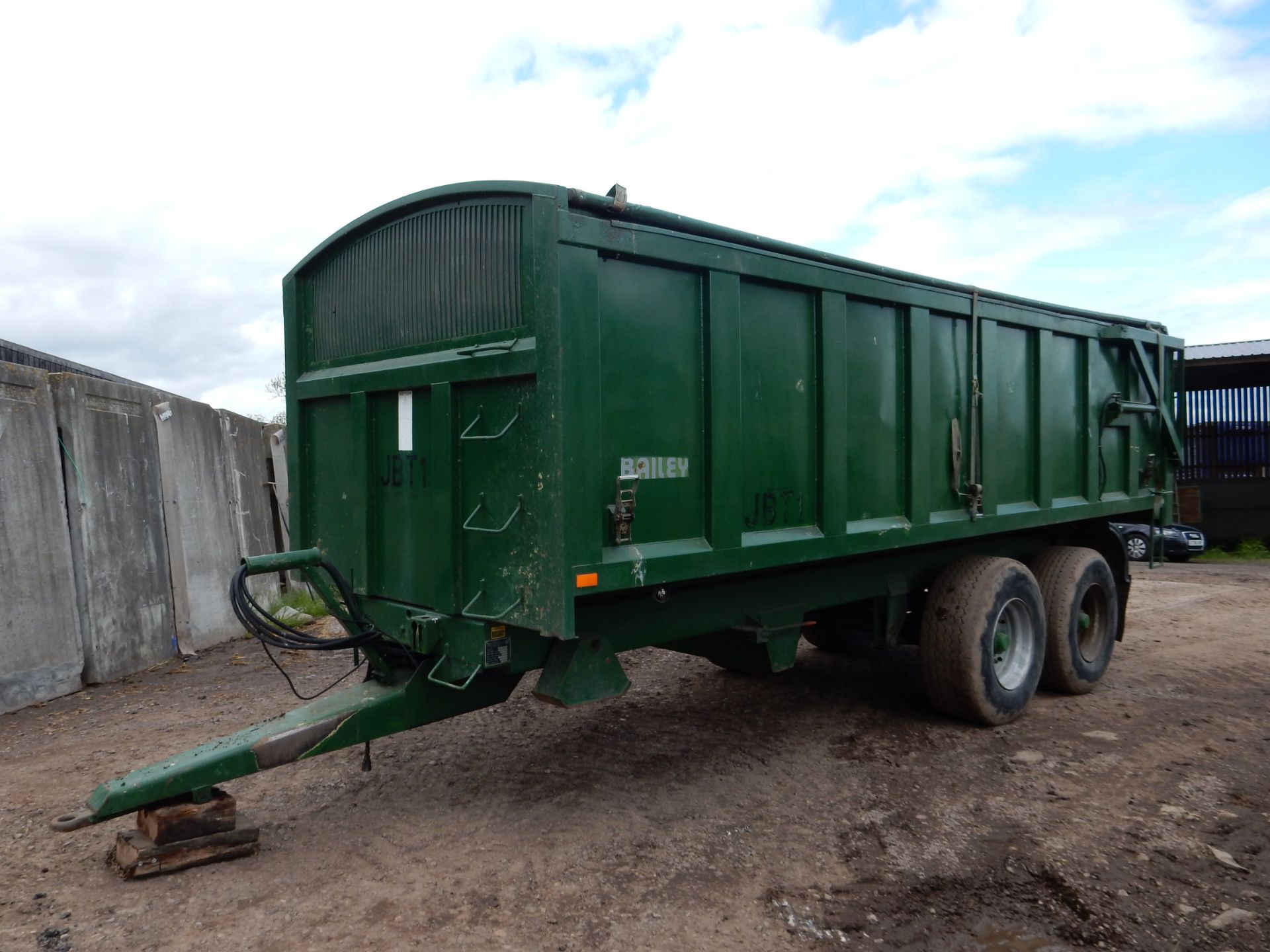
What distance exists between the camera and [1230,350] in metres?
15.6

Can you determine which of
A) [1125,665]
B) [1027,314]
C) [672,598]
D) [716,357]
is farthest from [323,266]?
[1125,665]

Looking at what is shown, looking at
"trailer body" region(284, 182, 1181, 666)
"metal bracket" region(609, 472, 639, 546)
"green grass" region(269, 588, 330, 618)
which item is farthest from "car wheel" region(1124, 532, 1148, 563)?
"metal bracket" region(609, 472, 639, 546)

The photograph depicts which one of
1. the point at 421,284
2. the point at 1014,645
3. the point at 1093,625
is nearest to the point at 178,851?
the point at 421,284

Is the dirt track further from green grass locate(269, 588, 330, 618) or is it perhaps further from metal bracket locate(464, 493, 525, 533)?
green grass locate(269, 588, 330, 618)

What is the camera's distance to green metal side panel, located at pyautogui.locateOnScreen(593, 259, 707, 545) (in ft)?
12.0

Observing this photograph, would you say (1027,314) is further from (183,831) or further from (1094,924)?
(183,831)

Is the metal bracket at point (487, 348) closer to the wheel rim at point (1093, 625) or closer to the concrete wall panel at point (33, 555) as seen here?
the concrete wall panel at point (33, 555)

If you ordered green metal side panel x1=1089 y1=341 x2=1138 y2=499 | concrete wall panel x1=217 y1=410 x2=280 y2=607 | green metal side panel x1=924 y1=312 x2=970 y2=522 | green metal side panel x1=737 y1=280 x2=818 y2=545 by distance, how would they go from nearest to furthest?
green metal side panel x1=737 y1=280 x2=818 y2=545
green metal side panel x1=924 y1=312 x2=970 y2=522
green metal side panel x1=1089 y1=341 x2=1138 y2=499
concrete wall panel x1=217 y1=410 x2=280 y2=607

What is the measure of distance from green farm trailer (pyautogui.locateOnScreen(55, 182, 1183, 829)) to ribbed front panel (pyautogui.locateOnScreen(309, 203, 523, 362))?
14mm

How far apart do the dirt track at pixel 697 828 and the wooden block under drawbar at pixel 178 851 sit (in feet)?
0.16

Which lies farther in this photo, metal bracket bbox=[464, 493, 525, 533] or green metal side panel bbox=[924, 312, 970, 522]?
green metal side panel bbox=[924, 312, 970, 522]

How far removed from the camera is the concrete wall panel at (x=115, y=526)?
21.9 feet

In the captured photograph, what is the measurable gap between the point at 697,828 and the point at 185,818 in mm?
2095

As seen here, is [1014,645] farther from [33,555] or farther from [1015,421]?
[33,555]
